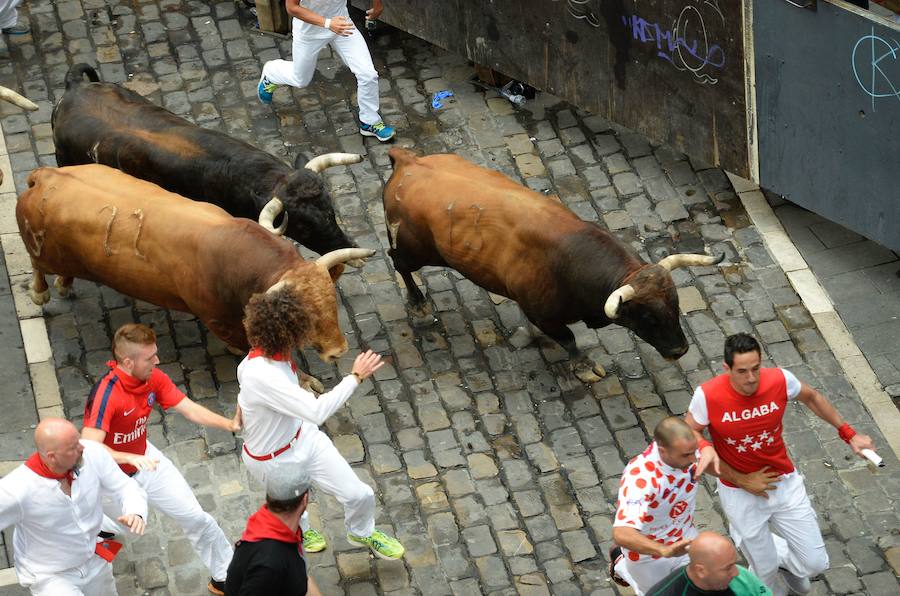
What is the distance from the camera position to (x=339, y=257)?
995 cm

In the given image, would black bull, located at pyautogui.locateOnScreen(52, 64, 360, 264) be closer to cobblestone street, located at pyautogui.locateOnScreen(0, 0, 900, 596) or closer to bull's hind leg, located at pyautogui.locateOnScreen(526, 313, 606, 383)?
cobblestone street, located at pyautogui.locateOnScreen(0, 0, 900, 596)

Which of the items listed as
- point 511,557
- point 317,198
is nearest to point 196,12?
point 317,198

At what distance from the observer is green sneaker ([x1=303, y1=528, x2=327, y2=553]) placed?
30.5ft

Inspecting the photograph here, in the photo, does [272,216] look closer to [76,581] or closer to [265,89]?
[265,89]

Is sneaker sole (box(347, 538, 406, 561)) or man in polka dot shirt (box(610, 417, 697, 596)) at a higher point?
man in polka dot shirt (box(610, 417, 697, 596))

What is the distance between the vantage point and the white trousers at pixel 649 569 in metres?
8.19

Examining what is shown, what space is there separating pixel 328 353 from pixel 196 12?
6475 mm

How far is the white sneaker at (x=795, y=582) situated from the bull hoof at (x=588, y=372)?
2.34m

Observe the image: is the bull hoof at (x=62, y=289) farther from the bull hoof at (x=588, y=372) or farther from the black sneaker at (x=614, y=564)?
the black sneaker at (x=614, y=564)

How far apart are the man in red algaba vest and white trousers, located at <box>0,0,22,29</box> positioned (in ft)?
29.2

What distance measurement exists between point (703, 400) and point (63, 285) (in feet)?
18.7

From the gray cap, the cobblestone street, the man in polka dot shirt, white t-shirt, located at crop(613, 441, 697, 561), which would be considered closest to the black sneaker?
the cobblestone street

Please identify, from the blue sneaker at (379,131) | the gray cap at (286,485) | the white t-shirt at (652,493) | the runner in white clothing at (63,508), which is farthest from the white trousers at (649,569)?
the blue sneaker at (379,131)

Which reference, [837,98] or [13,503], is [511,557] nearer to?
[13,503]
